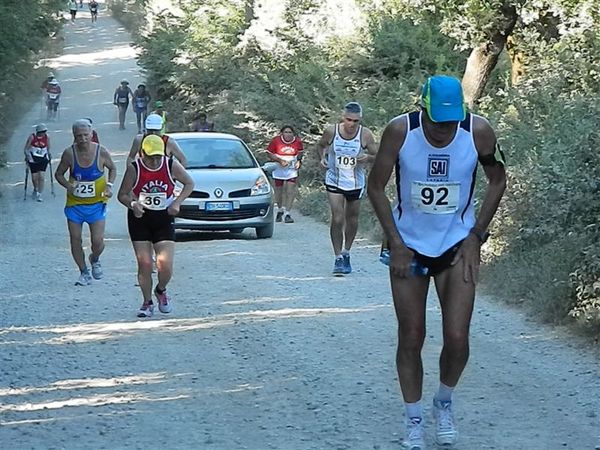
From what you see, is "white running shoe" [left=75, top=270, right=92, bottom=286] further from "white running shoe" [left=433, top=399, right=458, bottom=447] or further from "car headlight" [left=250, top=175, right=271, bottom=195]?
"white running shoe" [left=433, top=399, right=458, bottom=447]

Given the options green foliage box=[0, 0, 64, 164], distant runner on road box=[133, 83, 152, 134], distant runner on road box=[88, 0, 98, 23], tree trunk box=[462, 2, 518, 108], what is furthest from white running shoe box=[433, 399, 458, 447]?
distant runner on road box=[88, 0, 98, 23]

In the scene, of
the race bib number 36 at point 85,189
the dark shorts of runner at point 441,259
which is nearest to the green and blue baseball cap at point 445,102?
the dark shorts of runner at point 441,259

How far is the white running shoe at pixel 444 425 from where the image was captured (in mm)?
6461

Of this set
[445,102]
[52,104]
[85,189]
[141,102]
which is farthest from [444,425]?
[52,104]

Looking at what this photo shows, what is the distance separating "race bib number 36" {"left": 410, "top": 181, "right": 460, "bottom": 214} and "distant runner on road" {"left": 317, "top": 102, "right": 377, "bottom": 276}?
6.96 meters

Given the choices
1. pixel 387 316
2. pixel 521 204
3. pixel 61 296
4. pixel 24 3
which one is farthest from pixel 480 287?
pixel 24 3

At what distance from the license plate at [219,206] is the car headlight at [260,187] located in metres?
0.46

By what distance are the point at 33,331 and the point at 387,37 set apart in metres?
15.1

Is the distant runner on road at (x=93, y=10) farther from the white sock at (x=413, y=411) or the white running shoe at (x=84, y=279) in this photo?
the white sock at (x=413, y=411)

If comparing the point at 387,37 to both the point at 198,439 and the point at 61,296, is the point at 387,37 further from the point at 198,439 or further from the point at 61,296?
the point at 198,439

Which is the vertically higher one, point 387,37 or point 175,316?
point 387,37

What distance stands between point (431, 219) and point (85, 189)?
7.50 metres

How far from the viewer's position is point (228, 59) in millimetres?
35156

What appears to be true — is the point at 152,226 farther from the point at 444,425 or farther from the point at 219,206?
the point at 219,206
